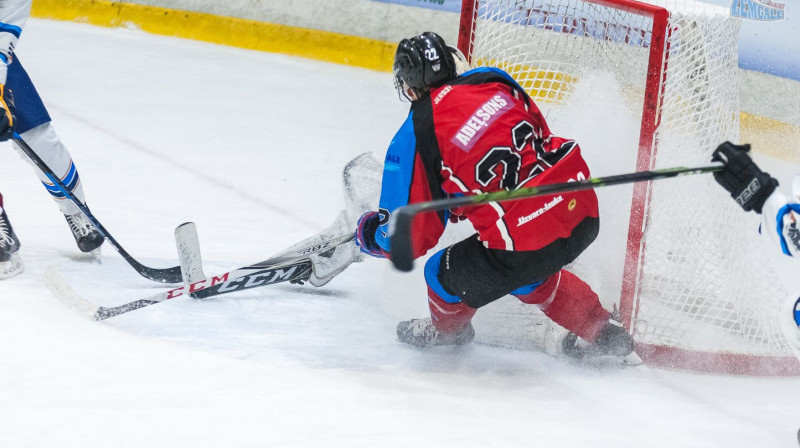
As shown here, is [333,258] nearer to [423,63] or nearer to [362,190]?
[362,190]

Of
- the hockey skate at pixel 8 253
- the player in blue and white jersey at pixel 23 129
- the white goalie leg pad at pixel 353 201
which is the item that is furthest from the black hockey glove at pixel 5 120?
the white goalie leg pad at pixel 353 201

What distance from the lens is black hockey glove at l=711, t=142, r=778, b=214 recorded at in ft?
5.68

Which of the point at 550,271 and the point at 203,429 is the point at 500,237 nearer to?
the point at 550,271

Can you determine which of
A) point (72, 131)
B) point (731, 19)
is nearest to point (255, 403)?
point (731, 19)

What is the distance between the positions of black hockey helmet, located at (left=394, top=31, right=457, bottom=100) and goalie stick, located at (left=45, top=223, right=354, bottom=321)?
0.58m

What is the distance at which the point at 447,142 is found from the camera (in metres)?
2.07

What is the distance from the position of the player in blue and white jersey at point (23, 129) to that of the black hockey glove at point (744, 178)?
1.84m

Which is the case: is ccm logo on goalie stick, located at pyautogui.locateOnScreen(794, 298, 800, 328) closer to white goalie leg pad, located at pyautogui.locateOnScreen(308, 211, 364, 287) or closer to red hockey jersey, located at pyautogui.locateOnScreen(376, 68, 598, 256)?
red hockey jersey, located at pyautogui.locateOnScreen(376, 68, 598, 256)

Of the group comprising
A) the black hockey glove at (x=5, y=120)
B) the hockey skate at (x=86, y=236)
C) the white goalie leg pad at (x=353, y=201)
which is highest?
the black hockey glove at (x=5, y=120)

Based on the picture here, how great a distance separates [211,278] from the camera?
2.45 meters

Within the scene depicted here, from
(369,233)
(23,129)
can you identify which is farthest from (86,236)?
(369,233)

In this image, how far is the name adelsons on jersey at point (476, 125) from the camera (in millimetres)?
2059

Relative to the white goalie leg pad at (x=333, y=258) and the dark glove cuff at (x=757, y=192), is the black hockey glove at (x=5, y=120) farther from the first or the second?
the dark glove cuff at (x=757, y=192)

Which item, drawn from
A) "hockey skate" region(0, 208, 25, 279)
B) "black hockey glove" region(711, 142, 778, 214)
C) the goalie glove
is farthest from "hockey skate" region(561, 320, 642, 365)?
"hockey skate" region(0, 208, 25, 279)
